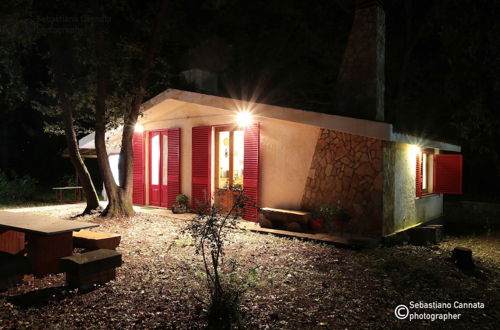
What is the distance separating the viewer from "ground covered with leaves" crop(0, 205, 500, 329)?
11.7ft

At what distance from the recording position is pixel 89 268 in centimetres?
427

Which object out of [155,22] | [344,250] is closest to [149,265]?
[344,250]

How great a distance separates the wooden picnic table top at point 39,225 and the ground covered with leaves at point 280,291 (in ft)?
2.16

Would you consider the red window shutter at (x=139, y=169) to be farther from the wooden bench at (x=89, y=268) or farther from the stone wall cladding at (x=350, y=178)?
the wooden bench at (x=89, y=268)

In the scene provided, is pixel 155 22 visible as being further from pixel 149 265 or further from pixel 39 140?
pixel 39 140

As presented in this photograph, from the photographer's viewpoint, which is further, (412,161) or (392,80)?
(392,80)

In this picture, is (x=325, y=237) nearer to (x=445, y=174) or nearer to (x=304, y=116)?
(x=304, y=116)

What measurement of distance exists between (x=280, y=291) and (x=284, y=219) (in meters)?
3.40

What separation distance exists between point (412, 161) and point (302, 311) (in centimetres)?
606

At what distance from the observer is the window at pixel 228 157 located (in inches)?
377

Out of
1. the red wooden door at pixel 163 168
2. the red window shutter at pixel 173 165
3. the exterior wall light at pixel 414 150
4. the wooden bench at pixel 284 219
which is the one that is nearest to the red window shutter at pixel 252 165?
the wooden bench at pixel 284 219

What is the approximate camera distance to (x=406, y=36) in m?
15.7

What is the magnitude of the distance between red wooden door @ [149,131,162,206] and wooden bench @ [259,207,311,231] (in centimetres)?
444

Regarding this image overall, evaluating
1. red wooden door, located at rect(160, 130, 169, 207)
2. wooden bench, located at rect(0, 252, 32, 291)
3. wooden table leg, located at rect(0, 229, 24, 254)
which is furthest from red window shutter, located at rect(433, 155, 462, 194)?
wooden table leg, located at rect(0, 229, 24, 254)
